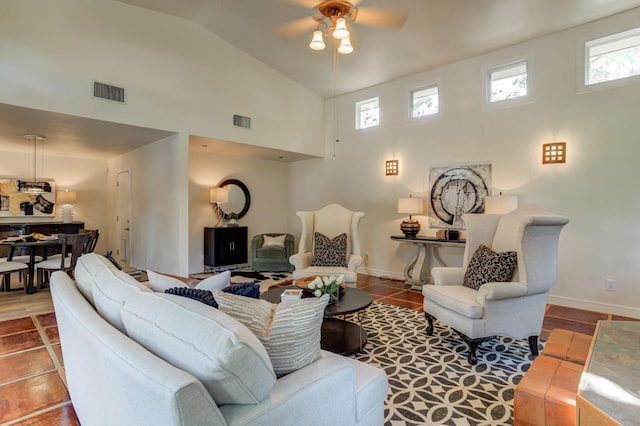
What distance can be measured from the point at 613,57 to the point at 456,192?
233cm

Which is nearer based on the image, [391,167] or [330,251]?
[330,251]

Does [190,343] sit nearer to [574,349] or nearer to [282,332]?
[282,332]

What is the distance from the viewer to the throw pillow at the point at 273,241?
623cm

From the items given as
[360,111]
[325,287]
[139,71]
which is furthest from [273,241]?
[325,287]

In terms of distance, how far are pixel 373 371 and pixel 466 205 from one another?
12.9 ft

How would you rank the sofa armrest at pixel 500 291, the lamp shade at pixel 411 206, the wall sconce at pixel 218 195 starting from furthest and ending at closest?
the wall sconce at pixel 218 195, the lamp shade at pixel 411 206, the sofa armrest at pixel 500 291

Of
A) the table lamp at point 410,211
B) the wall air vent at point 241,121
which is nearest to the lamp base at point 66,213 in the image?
the wall air vent at point 241,121

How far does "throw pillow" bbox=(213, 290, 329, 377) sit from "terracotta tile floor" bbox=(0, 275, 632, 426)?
59.4 inches

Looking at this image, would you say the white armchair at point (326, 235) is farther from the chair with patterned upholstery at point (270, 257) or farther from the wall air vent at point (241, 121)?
the wall air vent at point (241, 121)

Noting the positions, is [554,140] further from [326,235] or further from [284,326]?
[284,326]

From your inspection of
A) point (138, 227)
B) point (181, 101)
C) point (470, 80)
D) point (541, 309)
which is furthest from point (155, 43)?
point (541, 309)

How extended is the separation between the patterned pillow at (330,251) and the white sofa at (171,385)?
2.82 metres

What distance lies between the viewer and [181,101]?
4.72 m

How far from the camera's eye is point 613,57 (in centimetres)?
386
